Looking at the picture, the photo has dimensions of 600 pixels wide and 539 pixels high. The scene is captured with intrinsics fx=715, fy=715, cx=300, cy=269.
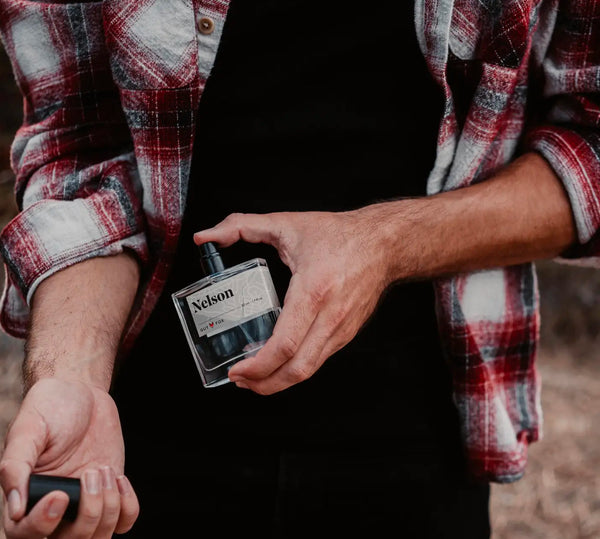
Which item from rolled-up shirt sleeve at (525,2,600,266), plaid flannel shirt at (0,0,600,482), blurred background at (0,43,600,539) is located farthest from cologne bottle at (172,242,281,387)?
blurred background at (0,43,600,539)

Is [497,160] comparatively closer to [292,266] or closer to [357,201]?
[357,201]

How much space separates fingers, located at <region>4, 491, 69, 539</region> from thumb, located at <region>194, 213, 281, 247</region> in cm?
40

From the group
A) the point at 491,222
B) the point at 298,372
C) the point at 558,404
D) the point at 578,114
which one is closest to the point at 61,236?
the point at 298,372

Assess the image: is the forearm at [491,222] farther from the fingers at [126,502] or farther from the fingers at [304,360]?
the fingers at [126,502]

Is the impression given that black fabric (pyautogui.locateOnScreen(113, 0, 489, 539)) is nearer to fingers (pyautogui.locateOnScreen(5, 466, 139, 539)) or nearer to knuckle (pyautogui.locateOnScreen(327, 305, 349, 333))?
knuckle (pyautogui.locateOnScreen(327, 305, 349, 333))

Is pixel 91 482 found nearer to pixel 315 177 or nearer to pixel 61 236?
pixel 61 236

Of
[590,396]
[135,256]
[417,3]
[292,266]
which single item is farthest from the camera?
[590,396]

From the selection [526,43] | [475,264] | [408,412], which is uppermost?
[526,43]

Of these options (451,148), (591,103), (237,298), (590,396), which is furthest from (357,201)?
(590,396)

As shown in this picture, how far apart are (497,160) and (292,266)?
0.51 meters

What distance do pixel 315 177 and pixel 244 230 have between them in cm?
26

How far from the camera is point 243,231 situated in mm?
1049

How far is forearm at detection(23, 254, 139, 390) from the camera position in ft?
3.54

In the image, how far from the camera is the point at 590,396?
11.8ft
